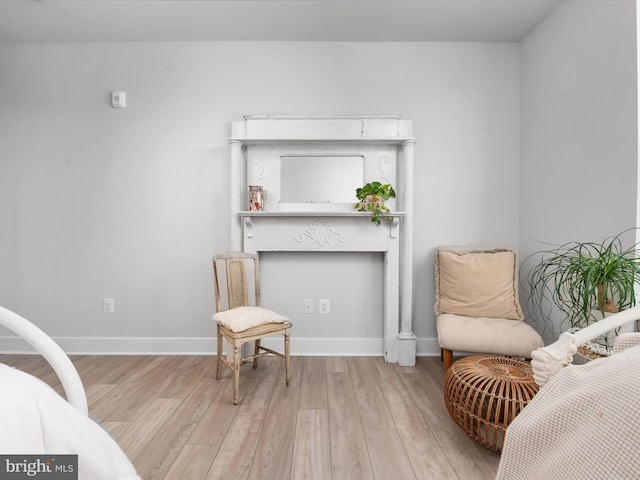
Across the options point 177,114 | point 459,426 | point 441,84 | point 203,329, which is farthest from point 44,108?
point 459,426

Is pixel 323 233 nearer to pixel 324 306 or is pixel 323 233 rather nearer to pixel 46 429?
pixel 324 306

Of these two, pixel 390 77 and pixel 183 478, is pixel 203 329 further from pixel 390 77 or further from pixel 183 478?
pixel 390 77

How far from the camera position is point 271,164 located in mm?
3012

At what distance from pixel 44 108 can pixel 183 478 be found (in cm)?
309

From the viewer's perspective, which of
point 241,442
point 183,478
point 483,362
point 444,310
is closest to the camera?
point 183,478

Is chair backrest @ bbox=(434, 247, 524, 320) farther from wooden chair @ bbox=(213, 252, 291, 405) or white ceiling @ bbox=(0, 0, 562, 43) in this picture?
white ceiling @ bbox=(0, 0, 562, 43)

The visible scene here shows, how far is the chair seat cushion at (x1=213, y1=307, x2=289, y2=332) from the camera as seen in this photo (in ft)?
7.55

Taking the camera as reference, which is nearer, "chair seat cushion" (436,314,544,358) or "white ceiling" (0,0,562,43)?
"chair seat cushion" (436,314,544,358)

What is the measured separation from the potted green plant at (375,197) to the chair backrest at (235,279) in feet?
3.03

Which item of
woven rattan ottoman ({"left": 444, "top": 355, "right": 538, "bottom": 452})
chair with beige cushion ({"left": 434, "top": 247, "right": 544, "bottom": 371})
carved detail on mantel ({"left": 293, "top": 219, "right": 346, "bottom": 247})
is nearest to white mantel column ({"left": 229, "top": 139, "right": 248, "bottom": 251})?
carved detail on mantel ({"left": 293, "top": 219, "right": 346, "bottom": 247})

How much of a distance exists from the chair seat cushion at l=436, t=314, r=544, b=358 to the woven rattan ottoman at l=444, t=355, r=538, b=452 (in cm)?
48

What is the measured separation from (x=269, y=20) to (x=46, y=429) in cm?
279

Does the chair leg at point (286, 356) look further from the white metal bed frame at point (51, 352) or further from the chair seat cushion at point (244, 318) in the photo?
the white metal bed frame at point (51, 352)

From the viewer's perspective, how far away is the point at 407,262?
2918mm
